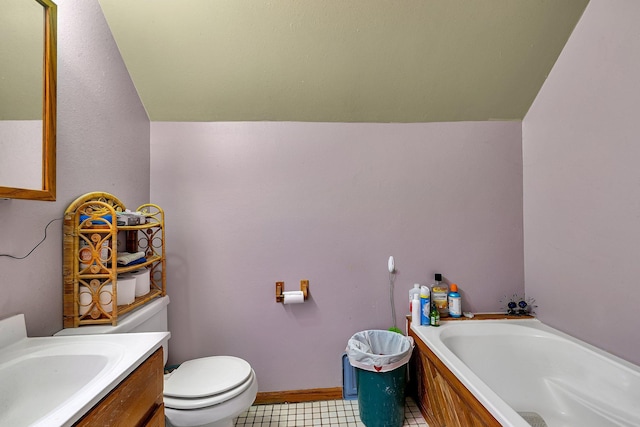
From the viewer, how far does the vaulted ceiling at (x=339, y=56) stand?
58.5 inches

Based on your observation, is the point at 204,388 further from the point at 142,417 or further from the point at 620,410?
the point at 620,410

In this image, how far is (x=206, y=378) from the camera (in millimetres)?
1349

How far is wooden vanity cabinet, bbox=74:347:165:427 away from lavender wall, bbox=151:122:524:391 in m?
0.87

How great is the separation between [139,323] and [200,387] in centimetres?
42

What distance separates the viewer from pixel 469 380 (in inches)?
47.1

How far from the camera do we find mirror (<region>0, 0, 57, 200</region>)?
3.12 feet

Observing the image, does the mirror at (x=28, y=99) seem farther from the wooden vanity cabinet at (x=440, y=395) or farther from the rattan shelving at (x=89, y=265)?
the wooden vanity cabinet at (x=440, y=395)

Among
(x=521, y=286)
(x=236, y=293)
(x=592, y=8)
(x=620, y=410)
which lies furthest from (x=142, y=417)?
(x=592, y=8)

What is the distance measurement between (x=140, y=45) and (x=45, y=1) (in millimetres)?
521

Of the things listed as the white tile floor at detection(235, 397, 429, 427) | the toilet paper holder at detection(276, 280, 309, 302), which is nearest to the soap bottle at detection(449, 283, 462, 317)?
the white tile floor at detection(235, 397, 429, 427)

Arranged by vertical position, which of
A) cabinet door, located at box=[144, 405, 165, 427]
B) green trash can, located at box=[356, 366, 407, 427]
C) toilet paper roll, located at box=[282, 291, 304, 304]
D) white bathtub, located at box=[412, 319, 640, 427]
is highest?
toilet paper roll, located at box=[282, 291, 304, 304]

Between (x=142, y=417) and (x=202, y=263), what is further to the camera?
(x=202, y=263)

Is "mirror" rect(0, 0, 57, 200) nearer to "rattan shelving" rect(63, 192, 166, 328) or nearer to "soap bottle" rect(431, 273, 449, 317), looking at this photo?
"rattan shelving" rect(63, 192, 166, 328)

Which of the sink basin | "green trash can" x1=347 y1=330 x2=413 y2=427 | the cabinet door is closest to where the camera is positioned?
the sink basin
